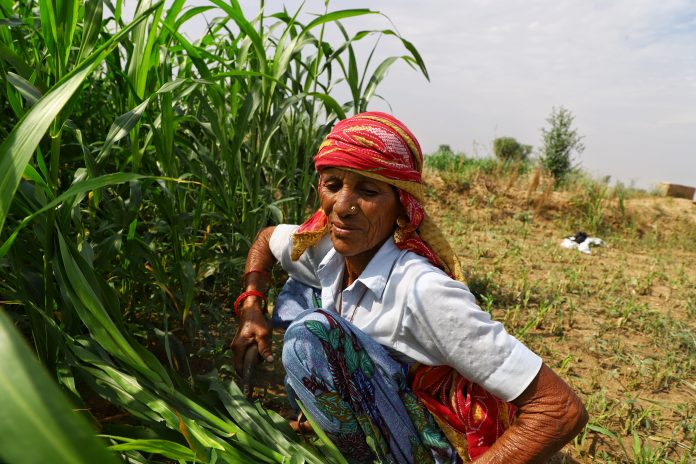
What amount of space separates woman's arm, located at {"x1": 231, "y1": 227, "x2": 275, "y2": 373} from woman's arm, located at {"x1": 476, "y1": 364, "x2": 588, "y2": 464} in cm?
66

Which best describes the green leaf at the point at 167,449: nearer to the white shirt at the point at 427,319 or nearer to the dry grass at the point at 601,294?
the white shirt at the point at 427,319

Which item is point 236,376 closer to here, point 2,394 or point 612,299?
point 2,394

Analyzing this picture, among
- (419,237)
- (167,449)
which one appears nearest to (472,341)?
(419,237)

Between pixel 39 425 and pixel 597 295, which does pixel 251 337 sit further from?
pixel 597 295

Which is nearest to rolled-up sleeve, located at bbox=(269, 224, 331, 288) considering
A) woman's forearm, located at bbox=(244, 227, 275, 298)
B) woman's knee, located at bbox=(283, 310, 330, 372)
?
woman's forearm, located at bbox=(244, 227, 275, 298)

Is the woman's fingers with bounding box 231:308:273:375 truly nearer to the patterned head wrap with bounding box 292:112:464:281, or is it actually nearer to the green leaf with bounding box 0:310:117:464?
the patterned head wrap with bounding box 292:112:464:281

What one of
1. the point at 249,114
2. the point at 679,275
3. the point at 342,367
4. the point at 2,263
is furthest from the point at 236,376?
the point at 679,275

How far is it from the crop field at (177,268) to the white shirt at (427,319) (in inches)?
12.4

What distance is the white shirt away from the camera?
111 centimetres

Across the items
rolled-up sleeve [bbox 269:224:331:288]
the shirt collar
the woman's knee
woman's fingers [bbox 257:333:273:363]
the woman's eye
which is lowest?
woman's fingers [bbox 257:333:273:363]

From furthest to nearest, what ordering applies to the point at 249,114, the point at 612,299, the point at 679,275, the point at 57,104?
the point at 679,275 < the point at 612,299 < the point at 249,114 < the point at 57,104

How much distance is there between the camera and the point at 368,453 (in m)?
1.37

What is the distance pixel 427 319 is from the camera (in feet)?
3.83

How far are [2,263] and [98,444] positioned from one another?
1.00m
